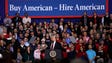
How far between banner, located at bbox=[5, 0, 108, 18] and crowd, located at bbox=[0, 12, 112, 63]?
928 millimetres

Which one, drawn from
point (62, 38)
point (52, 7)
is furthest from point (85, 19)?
point (62, 38)

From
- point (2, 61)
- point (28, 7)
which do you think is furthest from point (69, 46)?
point (2, 61)

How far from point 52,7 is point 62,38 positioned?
181 inches

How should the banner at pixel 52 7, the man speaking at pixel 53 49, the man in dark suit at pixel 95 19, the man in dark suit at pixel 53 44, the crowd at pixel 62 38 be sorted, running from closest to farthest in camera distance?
the man speaking at pixel 53 49 → the crowd at pixel 62 38 → the man in dark suit at pixel 53 44 → the man in dark suit at pixel 95 19 → the banner at pixel 52 7

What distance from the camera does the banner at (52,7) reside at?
2195 centimetres

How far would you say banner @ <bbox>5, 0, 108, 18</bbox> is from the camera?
2195 centimetres

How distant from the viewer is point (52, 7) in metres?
22.2

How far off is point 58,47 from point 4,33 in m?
3.46

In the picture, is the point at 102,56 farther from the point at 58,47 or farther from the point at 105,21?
the point at 105,21

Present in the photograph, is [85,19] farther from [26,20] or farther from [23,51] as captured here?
[23,51]

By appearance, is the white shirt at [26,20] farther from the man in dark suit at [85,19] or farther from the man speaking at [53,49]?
the man speaking at [53,49]

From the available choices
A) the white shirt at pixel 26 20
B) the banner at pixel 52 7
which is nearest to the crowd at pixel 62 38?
the white shirt at pixel 26 20

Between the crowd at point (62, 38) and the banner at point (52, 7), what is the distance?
928mm

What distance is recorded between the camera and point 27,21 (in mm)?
20719
